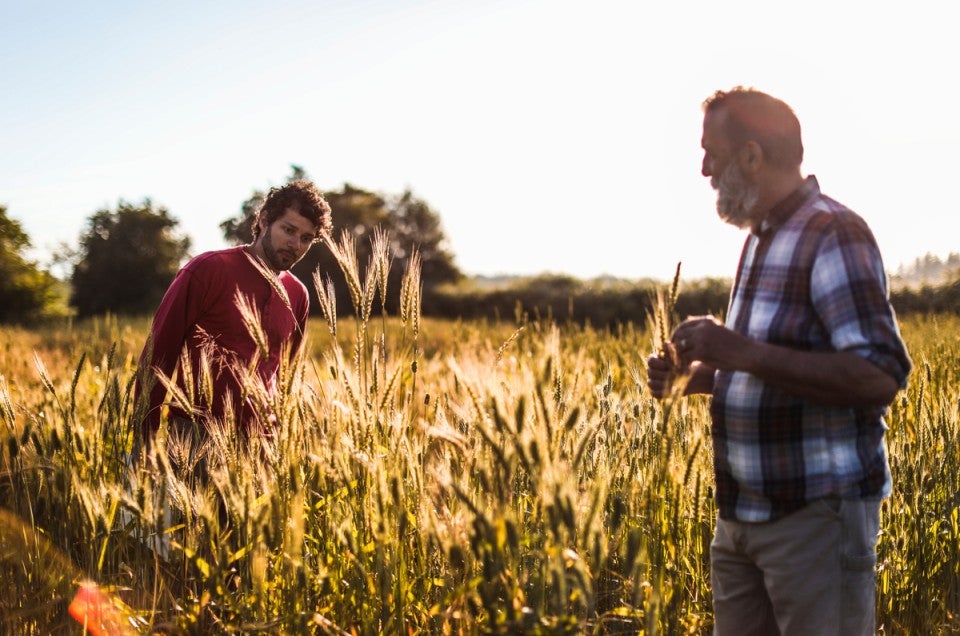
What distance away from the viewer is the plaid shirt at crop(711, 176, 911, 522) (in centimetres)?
144

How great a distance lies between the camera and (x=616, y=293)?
A: 70.1 feet

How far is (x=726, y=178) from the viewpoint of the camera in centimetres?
165

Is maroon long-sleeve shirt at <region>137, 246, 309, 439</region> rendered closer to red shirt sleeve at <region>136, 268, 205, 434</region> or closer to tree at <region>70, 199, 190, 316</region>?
red shirt sleeve at <region>136, 268, 205, 434</region>

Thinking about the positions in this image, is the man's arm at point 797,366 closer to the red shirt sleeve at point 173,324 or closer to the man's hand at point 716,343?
the man's hand at point 716,343

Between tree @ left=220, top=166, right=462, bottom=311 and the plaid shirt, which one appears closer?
the plaid shirt

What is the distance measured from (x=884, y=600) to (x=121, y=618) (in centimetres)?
246

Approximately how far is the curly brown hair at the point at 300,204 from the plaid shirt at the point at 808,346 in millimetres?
2183

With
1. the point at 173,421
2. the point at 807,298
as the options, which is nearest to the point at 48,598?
the point at 173,421

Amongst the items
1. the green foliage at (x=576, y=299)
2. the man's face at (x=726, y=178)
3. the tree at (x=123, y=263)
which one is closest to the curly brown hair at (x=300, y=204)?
the man's face at (x=726, y=178)

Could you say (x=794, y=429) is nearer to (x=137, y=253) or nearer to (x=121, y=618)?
(x=121, y=618)

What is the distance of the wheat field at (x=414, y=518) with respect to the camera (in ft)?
4.24

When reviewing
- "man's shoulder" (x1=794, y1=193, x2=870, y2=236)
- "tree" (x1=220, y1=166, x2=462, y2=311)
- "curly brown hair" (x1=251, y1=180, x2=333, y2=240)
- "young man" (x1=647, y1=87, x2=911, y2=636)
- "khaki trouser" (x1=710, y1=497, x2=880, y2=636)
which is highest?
"tree" (x1=220, y1=166, x2=462, y2=311)

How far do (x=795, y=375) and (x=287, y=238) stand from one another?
8.11ft

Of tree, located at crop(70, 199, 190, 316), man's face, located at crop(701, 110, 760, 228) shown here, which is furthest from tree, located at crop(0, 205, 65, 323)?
man's face, located at crop(701, 110, 760, 228)
